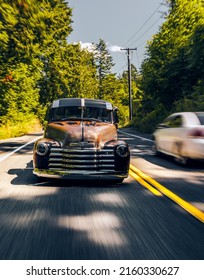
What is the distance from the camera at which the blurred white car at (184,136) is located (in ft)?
33.7

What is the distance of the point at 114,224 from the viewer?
5.09 m

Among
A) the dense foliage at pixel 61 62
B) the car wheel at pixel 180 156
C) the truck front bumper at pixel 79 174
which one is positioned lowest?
the truck front bumper at pixel 79 174

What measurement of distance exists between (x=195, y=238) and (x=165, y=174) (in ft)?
16.6

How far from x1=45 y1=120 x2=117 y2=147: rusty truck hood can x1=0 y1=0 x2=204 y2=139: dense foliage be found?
13.0 feet

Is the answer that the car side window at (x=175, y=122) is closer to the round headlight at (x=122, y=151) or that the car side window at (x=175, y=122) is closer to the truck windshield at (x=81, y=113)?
the truck windshield at (x=81, y=113)

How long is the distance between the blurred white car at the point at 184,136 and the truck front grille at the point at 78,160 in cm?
350

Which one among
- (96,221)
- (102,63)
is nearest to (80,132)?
(96,221)

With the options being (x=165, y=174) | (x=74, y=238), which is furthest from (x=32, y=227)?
(x=165, y=174)

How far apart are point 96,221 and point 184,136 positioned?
244 inches

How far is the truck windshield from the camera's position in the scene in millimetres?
9594

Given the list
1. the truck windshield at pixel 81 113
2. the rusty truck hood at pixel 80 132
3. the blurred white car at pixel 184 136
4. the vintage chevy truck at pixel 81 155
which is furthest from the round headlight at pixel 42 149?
the blurred white car at pixel 184 136

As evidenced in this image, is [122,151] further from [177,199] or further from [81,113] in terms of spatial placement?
[81,113]

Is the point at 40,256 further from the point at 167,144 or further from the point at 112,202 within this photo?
the point at 167,144

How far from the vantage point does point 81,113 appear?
31.6 ft
